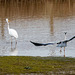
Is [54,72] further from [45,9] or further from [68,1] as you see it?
[68,1]

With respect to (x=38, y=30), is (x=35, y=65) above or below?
below

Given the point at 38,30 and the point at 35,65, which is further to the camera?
the point at 38,30

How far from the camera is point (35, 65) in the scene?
9.60 meters

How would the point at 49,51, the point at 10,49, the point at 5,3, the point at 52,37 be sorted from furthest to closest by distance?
1. the point at 5,3
2. the point at 52,37
3. the point at 10,49
4. the point at 49,51

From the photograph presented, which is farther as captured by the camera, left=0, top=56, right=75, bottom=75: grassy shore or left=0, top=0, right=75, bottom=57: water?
left=0, top=0, right=75, bottom=57: water

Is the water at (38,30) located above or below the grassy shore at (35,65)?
above

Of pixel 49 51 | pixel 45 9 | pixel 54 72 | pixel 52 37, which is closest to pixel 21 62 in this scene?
pixel 54 72

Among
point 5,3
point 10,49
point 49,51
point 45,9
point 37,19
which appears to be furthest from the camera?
point 5,3

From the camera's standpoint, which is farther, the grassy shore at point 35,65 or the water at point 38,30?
the water at point 38,30

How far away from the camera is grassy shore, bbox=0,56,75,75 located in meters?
8.91

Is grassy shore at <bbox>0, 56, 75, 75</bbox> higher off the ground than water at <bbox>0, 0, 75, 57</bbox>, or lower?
lower

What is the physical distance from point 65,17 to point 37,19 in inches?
86.8

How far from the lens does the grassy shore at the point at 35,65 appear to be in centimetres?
891

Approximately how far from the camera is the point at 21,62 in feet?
33.1
